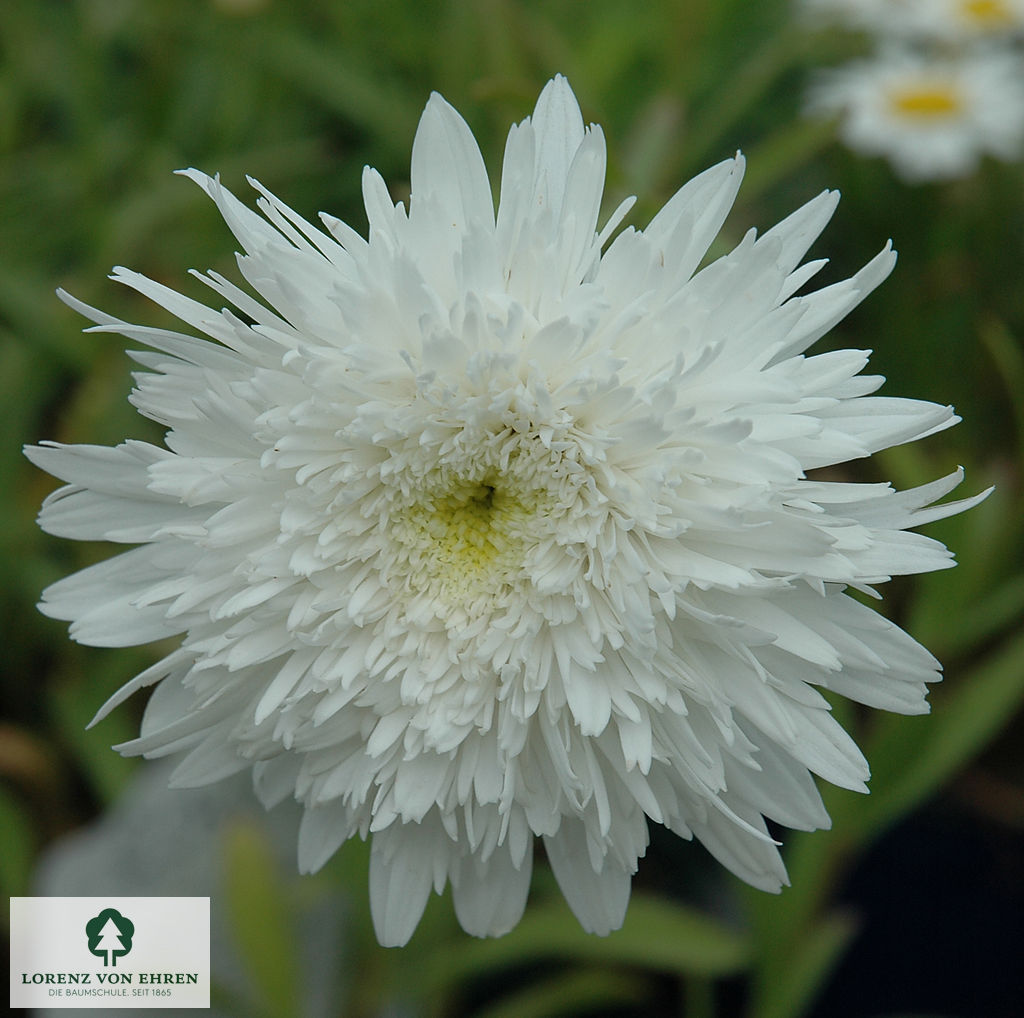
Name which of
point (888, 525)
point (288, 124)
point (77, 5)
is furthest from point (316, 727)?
point (77, 5)

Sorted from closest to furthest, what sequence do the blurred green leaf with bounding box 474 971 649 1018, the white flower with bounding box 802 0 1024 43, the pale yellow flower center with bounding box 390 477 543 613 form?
the pale yellow flower center with bounding box 390 477 543 613, the blurred green leaf with bounding box 474 971 649 1018, the white flower with bounding box 802 0 1024 43

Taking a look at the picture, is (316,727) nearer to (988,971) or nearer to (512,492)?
(512,492)

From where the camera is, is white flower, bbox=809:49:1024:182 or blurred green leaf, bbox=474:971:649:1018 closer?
blurred green leaf, bbox=474:971:649:1018

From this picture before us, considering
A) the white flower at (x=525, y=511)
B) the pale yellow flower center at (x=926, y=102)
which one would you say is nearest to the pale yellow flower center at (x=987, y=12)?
the pale yellow flower center at (x=926, y=102)

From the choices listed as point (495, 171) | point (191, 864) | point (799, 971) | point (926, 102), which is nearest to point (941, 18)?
point (926, 102)

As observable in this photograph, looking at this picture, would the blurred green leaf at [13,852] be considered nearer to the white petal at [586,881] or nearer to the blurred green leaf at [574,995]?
the blurred green leaf at [574,995]

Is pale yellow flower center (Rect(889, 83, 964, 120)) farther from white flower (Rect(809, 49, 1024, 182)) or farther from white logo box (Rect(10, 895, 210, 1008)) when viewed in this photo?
white logo box (Rect(10, 895, 210, 1008))

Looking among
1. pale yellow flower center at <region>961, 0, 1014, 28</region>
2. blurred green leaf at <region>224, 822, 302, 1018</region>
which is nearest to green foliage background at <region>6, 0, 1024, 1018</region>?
blurred green leaf at <region>224, 822, 302, 1018</region>
